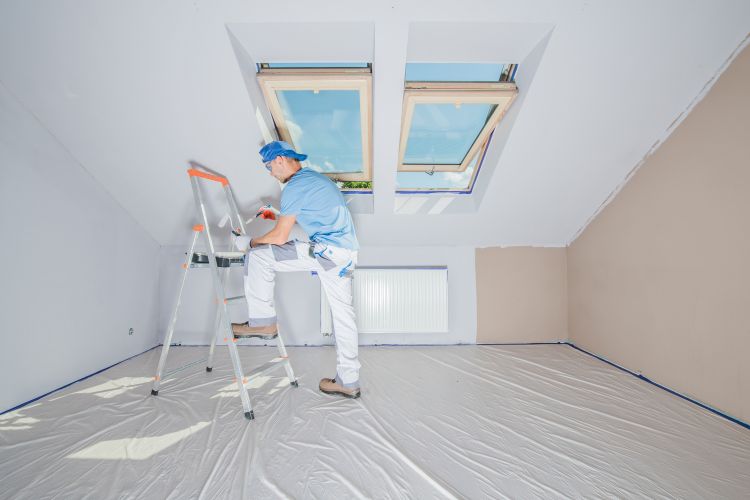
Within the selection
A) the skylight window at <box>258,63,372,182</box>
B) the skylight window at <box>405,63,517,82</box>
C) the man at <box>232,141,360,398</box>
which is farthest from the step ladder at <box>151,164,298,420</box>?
the skylight window at <box>405,63,517,82</box>

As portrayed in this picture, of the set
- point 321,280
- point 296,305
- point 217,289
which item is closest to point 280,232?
point 321,280

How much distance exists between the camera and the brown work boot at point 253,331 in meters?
1.67

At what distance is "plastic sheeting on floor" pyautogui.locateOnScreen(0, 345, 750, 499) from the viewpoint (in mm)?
1150

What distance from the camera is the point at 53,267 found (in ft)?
6.08

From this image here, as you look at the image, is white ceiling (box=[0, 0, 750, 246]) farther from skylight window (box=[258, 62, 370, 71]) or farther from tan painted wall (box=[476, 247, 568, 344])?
tan painted wall (box=[476, 247, 568, 344])

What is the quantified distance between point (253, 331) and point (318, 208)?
0.74 meters

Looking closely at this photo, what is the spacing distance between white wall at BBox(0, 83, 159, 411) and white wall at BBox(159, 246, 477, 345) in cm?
33

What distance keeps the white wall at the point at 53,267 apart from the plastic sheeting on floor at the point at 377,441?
8.6 inches

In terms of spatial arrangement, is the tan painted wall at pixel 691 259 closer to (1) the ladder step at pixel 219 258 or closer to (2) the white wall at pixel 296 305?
(2) the white wall at pixel 296 305

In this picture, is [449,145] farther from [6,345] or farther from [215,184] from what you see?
[6,345]

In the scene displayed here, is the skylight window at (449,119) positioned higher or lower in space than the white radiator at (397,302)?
higher

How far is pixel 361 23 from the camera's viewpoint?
156 cm

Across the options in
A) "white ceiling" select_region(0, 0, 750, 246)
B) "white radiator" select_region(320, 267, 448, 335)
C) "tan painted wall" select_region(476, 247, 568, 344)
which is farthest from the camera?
"tan painted wall" select_region(476, 247, 568, 344)

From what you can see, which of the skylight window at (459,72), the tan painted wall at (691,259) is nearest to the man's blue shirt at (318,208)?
the skylight window at (459,72)
